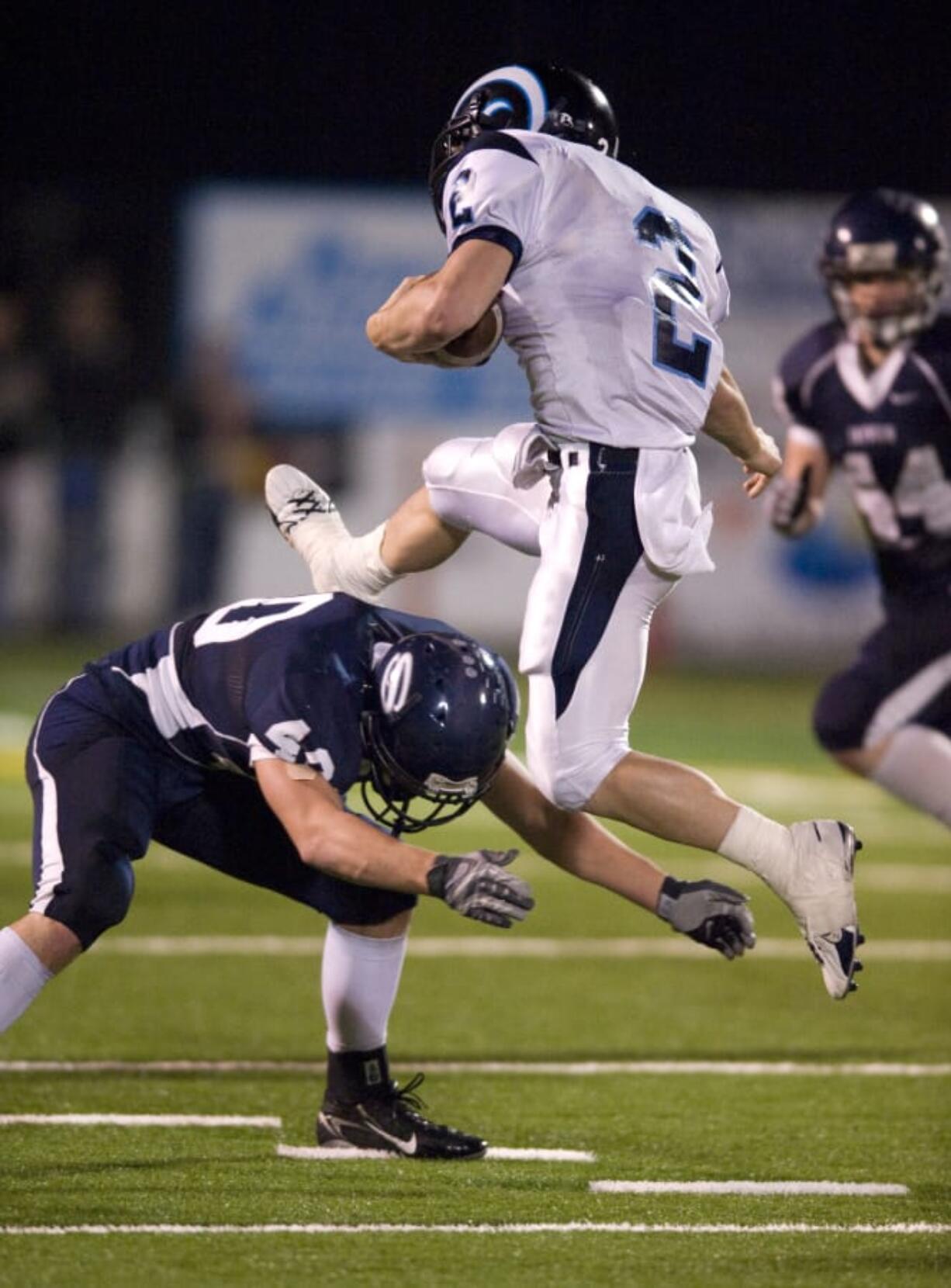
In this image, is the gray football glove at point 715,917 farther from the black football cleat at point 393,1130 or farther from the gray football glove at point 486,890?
the black football cleat at point 393,1130

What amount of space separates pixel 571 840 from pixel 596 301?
108 cm

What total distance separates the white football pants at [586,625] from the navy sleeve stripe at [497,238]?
437mm

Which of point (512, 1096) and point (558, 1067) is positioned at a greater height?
point (512, 1096)

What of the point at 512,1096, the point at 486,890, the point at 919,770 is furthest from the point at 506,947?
the point at 486,890

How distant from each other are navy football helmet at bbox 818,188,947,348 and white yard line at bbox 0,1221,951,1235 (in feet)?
9.08

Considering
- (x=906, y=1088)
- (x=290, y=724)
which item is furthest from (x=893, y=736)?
(x=290, y=724)

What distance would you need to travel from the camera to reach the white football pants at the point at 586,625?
4.36m

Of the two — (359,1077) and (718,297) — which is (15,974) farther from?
(718,297)

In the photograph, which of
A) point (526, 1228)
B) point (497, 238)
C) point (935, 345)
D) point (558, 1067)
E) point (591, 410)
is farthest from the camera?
point (935, 345)

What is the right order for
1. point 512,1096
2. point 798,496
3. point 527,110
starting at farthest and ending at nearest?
1. point 798,496
2. point 512,1096
3. point 527,110

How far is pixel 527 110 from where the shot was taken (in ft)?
14.9

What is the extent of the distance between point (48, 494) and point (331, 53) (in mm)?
3718

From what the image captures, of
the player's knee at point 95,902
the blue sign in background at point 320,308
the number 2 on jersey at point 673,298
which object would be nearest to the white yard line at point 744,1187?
the player's knee at point 95,902

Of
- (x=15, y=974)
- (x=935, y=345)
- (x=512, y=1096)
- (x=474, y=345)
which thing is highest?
(x=474, y=345)
